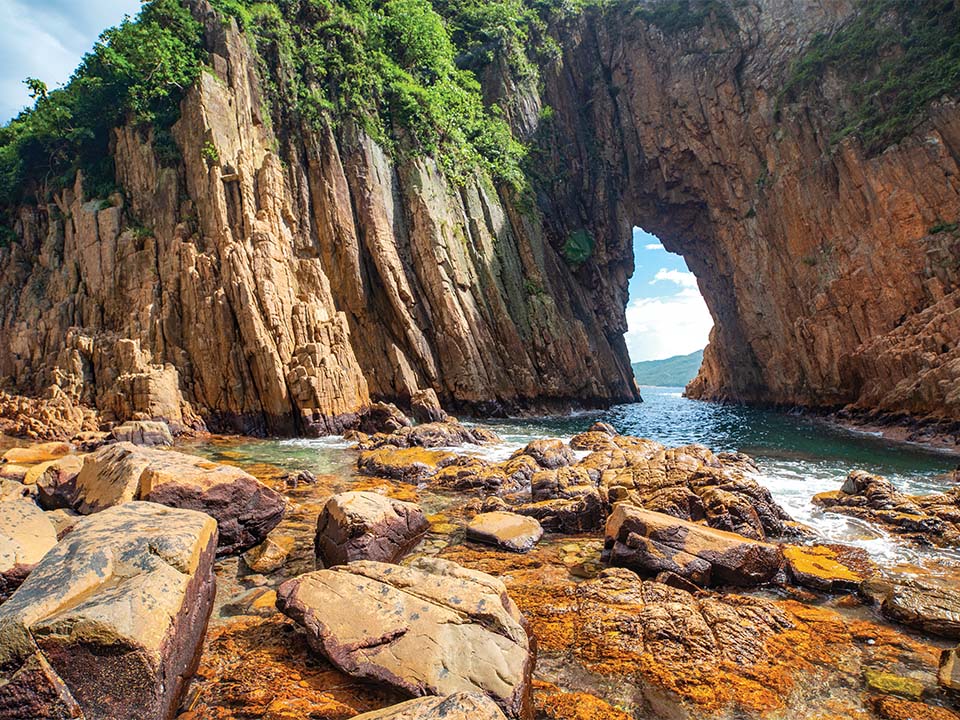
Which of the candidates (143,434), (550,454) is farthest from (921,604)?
(143,434)

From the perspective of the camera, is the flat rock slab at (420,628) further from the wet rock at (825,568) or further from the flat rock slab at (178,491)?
the wet rock at (825,568)

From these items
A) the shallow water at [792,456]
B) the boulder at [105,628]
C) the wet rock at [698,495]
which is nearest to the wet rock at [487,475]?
the shallow water at [792,456]

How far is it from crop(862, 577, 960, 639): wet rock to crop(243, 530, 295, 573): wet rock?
8.00 meters

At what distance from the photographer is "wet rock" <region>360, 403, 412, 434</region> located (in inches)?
927

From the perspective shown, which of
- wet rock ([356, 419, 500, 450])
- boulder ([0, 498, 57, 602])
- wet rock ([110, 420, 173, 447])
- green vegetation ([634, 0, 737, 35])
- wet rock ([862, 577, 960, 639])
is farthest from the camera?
green vegetation ([634, 0, 737, 35])

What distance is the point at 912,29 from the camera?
29.3 m

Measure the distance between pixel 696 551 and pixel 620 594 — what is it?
1.45 meters

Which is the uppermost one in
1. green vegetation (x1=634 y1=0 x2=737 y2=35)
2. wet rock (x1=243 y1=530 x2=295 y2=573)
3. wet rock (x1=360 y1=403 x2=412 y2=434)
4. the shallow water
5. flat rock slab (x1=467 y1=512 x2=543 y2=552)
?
green vegetation (x1=634 y1=0 x2=737 y2=35)

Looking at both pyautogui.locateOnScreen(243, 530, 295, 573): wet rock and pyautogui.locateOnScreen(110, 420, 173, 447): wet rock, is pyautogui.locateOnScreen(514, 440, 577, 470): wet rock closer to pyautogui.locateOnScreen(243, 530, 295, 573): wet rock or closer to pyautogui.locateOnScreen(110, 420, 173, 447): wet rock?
pyautogui.locateOnScreen(243, 530, 295, 573): wet rock

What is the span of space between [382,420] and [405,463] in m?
10.2

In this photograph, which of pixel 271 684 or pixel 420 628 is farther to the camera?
pixel 420 628

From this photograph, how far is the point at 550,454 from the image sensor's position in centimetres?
1506

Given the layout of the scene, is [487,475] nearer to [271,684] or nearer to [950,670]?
[271,684]

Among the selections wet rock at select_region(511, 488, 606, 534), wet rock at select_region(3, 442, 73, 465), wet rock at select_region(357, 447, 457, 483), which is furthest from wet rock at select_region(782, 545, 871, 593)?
wet rock at select_region(3, 442, 73, 465)
